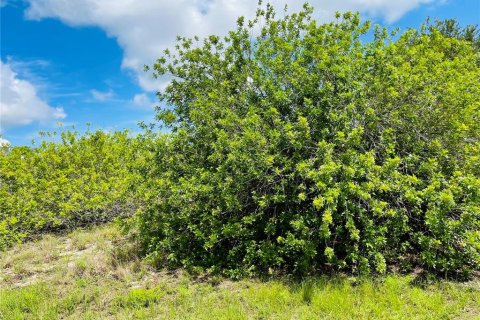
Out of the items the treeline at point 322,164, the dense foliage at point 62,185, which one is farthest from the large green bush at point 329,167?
the dense foliage at point 62,185

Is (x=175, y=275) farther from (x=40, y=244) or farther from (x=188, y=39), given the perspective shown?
(x=188, y=39)

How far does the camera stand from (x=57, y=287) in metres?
6.41

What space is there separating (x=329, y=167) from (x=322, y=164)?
52 centimetres

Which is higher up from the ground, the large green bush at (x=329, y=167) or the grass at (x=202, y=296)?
the large green bush at (x=329, y=167)

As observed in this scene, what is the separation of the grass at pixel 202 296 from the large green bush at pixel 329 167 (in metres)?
0.40

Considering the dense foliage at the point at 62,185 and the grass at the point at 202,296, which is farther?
the dense foliage at the point at 62,185

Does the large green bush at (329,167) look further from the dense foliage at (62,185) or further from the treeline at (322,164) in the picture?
the dense foliage at (62,185)

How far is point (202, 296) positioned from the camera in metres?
5.89

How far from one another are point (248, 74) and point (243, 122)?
67.9 inches

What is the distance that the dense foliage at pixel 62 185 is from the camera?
10.1 metres

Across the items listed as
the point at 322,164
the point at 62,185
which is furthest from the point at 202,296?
the point at 62,185

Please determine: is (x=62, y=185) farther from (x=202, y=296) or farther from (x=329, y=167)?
(x=329, y=167)

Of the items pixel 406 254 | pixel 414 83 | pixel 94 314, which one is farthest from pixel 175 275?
pixel 414 83

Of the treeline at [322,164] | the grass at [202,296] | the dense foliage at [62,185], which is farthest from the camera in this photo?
the dense foliage at [62,185]
